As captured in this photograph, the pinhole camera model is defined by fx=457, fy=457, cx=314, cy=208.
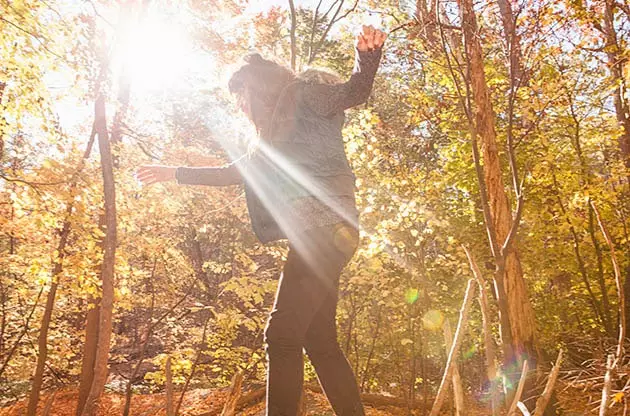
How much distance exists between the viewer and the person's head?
2.03m

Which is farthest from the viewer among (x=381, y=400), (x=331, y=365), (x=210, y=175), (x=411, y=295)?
(x=381, y=400)

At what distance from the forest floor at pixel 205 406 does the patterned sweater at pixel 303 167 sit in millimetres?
5697

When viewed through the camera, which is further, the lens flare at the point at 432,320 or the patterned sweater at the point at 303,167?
the lens flare at the point at 432,320

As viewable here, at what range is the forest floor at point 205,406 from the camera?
281 inches

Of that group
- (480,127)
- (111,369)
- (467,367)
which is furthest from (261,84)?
(111,369)

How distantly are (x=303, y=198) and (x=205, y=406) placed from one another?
331 inches

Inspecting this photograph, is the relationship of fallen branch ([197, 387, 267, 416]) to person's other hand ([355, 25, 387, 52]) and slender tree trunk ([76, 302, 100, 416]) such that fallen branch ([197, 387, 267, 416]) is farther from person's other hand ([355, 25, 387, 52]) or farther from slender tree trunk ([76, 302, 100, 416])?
person's other hand ([355, 25, 387, 52])

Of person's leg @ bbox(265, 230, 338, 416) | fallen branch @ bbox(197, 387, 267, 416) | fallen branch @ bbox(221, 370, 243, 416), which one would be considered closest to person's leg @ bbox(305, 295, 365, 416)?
person's leg @ bbox(265, 230, 338, 416)

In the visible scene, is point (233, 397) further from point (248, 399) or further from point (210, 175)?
point (248, 399)

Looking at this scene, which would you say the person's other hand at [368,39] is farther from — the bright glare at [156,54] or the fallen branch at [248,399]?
the fallen branch at [248,399]

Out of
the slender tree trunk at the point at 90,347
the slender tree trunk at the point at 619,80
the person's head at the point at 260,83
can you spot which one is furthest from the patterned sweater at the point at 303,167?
the slender tree trunk at the point at 90,347

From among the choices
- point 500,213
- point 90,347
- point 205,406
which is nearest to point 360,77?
point 500,213

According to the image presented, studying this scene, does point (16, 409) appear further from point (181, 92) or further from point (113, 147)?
point (181, 92)

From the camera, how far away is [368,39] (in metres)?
1.69
